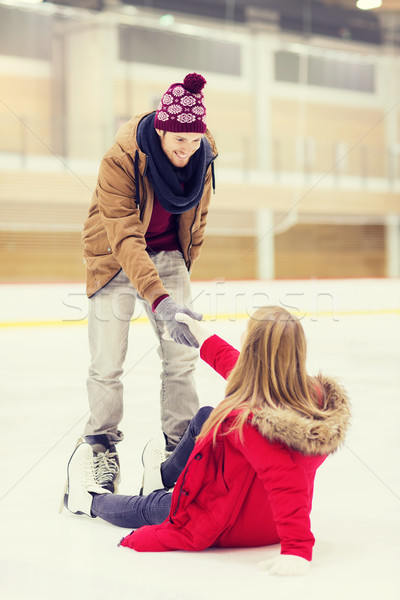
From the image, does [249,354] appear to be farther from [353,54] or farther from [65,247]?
[353,54]

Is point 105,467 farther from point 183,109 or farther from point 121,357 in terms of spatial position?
point 183,109

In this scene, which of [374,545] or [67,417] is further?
[67,417]

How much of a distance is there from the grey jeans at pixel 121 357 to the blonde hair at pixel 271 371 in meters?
0.61

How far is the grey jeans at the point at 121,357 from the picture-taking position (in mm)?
2012

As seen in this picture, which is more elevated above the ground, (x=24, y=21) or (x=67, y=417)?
(x=24, y=21)

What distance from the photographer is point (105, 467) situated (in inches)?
76.2

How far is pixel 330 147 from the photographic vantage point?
449 inches

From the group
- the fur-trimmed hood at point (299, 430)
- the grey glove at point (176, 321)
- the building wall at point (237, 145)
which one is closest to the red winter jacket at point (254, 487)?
the fur-trimmed hood at point (299, 430)

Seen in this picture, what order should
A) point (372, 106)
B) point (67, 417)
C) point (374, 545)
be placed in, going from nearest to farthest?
point (374, 545), point (67, 417), point (372, 106)

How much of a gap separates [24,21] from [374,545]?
948 centimetres

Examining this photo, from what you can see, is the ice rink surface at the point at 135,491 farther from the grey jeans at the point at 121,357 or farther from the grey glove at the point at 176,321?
the grey glove at the point at 176,321

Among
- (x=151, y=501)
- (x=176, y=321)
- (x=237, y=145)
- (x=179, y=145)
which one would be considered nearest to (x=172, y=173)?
(x=179, y=145)

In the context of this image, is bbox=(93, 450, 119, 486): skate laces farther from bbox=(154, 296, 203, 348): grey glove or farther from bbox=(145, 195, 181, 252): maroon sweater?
bbox=(145, 195, 181, 252): maroon sweater

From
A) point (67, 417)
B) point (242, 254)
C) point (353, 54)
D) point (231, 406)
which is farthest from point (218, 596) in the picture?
point (353, 54)
